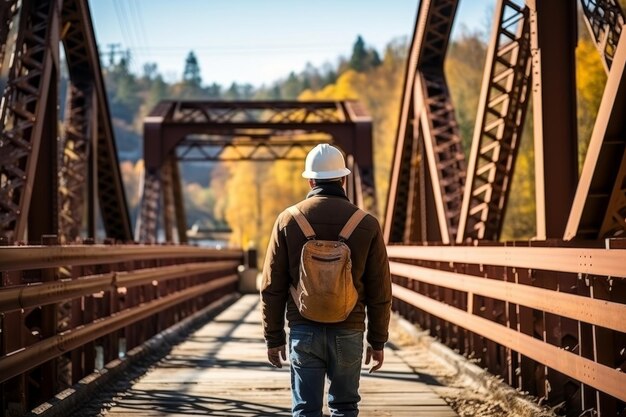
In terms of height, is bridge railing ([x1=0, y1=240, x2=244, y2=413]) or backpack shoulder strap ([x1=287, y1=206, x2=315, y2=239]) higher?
backpack shoulder strap ([x1=287, y1=206, x2=315, y2=239])

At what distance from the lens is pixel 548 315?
6672mm

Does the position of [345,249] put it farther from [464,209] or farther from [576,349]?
[464,209]

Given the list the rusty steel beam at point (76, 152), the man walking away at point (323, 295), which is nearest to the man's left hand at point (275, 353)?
the man walking away at point (323, 295)

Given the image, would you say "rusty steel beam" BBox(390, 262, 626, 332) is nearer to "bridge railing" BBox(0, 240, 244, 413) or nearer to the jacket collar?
the jacket collar

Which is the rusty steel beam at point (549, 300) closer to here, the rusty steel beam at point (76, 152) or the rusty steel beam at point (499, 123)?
the rusty steel beam at point (499, 123)

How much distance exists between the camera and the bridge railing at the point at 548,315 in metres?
5.16

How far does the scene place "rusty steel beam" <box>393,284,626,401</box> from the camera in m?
4.95

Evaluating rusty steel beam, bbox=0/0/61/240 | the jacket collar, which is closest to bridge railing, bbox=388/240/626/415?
the jacket collar

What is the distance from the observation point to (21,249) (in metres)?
5.91

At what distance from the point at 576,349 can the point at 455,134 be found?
8.32 meters

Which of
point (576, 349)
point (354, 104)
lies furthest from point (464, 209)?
point (354, 104)

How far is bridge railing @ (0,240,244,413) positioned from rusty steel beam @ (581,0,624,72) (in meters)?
4.68

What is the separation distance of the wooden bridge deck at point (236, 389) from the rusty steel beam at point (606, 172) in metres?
1.70

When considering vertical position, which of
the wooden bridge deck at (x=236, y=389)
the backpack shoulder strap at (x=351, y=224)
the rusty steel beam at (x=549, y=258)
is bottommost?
the wooden bridge deck at (x=236, y=389)
